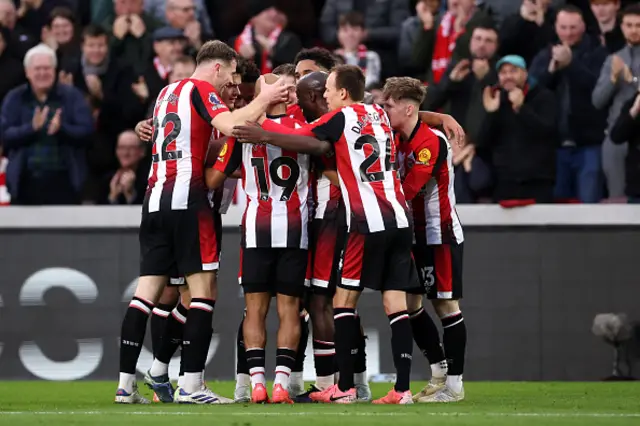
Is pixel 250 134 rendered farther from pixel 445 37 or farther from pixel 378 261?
pixel 445 37

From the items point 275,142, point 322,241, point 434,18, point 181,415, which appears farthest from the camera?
point 434,18

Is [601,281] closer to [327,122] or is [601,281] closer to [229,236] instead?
[229,236]

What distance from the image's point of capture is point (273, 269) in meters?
8.71

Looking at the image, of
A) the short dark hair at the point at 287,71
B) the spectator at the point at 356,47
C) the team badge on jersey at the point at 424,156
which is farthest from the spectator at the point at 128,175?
the team badge on jersey at the point at 424,156

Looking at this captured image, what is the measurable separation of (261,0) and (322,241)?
5619 mm

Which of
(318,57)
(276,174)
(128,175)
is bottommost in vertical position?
(276,174)

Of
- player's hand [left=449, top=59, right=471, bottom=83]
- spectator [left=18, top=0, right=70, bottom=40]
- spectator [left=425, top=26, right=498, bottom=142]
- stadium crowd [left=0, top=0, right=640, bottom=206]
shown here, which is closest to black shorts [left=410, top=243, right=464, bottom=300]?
stadium crowd [left=0, top=0, right=640, bottom=206]

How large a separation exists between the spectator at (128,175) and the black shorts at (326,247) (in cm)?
433

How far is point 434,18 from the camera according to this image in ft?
43.9

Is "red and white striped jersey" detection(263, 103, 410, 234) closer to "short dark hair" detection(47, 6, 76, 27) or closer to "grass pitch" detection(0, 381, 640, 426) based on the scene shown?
"grass pitch" detection(0, 381, 640, 426)

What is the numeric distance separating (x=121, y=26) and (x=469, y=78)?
3.86 meters

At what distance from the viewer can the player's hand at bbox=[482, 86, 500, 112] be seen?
12.5m

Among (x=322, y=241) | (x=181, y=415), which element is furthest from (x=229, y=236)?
(x=181, y=415)

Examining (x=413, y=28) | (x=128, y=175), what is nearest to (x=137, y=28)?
(x=128, y=175)
